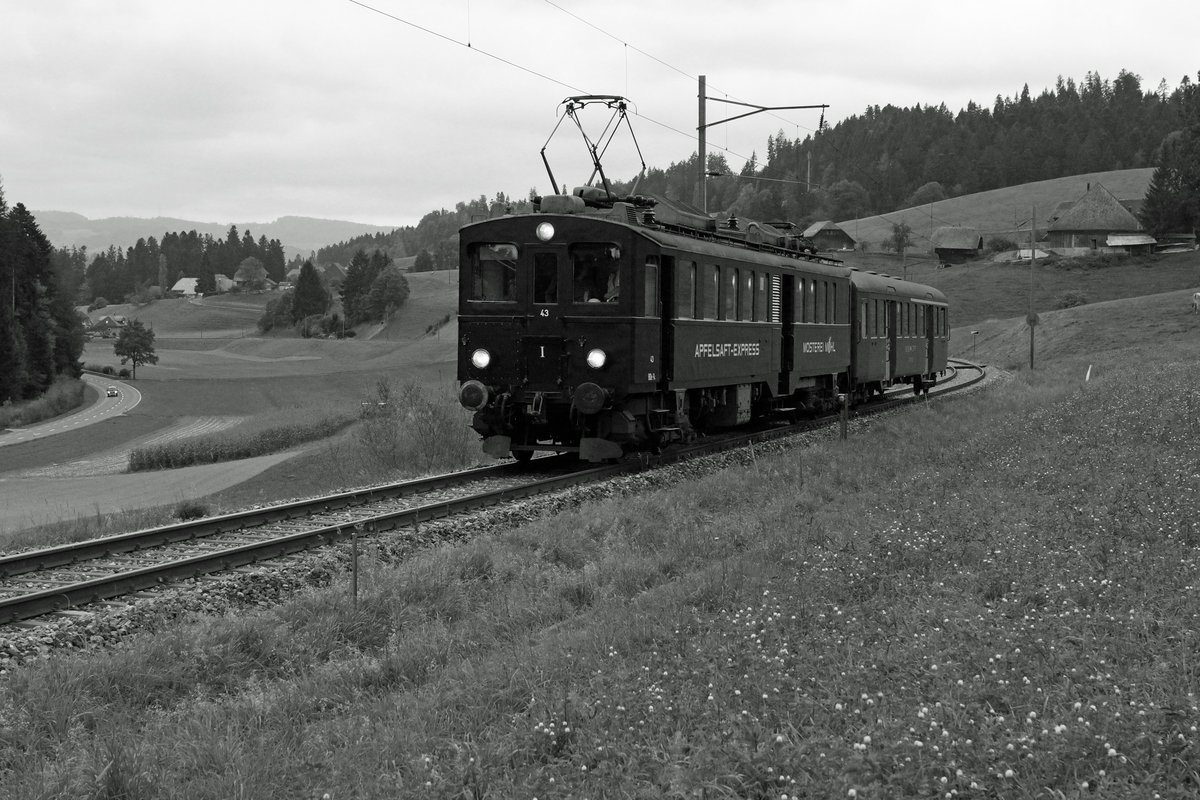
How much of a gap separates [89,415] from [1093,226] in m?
107

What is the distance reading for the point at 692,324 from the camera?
17562 mm

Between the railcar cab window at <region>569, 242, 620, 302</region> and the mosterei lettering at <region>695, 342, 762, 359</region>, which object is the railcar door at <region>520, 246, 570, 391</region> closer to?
the railcar cab window at <region>569, 242, 620, 302</region>

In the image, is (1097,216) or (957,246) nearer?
(1097,216)

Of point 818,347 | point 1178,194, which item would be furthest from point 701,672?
point 1178,194

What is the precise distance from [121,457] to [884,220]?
129571 mm

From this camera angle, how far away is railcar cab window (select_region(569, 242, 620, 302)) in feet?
53.2

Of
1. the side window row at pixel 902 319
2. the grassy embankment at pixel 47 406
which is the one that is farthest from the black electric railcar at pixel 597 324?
the grassy embankment at pixel 47 406

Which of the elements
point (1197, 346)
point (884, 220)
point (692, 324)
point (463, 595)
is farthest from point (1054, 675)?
point (884, 220)

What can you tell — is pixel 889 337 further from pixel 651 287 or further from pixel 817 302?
pixel 651 287

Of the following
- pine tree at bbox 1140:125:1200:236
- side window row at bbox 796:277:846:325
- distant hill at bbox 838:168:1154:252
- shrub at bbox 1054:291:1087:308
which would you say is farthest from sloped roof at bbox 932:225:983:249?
side window row at bbox 796:277:846:325

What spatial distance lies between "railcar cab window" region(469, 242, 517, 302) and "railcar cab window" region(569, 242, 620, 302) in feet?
3.49

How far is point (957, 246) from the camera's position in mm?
128750

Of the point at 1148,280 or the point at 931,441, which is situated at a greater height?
the point at 1148,280

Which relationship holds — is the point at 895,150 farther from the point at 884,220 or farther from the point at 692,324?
the point at 692,324
